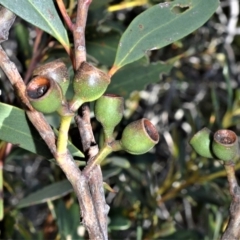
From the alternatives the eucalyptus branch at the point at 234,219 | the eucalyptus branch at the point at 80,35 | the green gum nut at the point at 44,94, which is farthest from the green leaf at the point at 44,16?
the eucalyptus branch at the point at 234,219

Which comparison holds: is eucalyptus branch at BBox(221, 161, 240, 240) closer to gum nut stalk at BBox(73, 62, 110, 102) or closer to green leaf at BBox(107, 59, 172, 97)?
gum nut stalk at BBox(73, 62, 110, 102)

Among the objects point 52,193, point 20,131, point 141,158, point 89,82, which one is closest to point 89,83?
point 89,82


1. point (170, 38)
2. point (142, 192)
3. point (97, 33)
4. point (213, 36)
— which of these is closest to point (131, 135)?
point (170, 38)

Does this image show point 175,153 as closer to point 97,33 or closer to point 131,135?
point 97,33

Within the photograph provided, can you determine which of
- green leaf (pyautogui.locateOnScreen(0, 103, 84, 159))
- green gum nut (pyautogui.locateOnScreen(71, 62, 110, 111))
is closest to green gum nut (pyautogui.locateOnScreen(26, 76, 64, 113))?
green gum nut (pyautogui.locateOnScreen(71, 62, 110, 111))

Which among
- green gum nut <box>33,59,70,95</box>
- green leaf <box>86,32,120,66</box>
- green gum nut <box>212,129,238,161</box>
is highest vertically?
green gum nut <box>33,59,70,95</box>

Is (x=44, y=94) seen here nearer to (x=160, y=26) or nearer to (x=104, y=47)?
(x=160, y=26)

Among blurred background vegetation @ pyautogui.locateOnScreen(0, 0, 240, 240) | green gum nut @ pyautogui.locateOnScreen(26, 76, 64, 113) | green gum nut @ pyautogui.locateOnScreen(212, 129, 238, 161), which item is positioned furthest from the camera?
blurred background vegetation @ pyautogui.locateOnScreen(0, 0, 240, 240)
